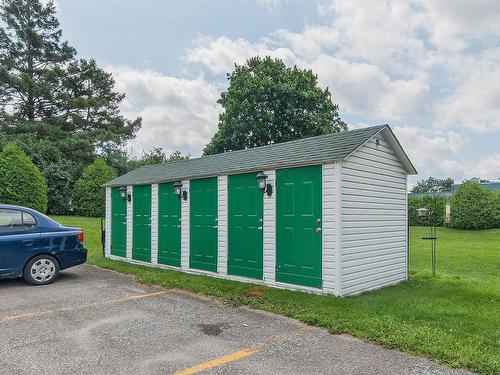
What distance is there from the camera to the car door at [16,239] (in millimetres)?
6391

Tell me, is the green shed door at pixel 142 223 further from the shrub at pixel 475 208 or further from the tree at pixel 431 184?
the tree at pixel 431 184

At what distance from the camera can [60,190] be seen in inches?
835

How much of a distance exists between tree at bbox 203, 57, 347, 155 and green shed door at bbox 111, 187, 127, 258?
13484 mm

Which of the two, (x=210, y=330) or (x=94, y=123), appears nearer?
(x=210, y=330)

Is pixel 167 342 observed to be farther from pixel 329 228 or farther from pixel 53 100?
pixel 53 100

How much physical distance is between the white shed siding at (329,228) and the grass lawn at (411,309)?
0.34 metres

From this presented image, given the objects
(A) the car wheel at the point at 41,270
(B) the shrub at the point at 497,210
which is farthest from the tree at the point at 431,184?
(A) the car wheel at the point at 41,270

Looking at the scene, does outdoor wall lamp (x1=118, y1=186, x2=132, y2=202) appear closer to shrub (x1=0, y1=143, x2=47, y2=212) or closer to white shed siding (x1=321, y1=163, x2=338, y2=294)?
white shed siding (x1=321, y1=163, x2=338, y2=294)

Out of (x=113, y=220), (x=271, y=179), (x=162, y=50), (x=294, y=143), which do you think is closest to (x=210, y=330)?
(x=271, y=179)

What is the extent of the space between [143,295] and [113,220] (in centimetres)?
492

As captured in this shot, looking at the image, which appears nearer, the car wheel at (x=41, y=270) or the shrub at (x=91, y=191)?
the car wheel at (x=41, y=270)

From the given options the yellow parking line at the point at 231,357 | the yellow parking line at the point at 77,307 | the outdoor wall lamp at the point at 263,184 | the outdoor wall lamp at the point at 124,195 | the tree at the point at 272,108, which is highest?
the tree at the point at 272,108

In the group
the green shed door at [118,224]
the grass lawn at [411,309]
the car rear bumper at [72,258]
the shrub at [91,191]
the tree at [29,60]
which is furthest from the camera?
the tree at [29,60]

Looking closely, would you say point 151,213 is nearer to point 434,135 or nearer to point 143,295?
point 143,295
